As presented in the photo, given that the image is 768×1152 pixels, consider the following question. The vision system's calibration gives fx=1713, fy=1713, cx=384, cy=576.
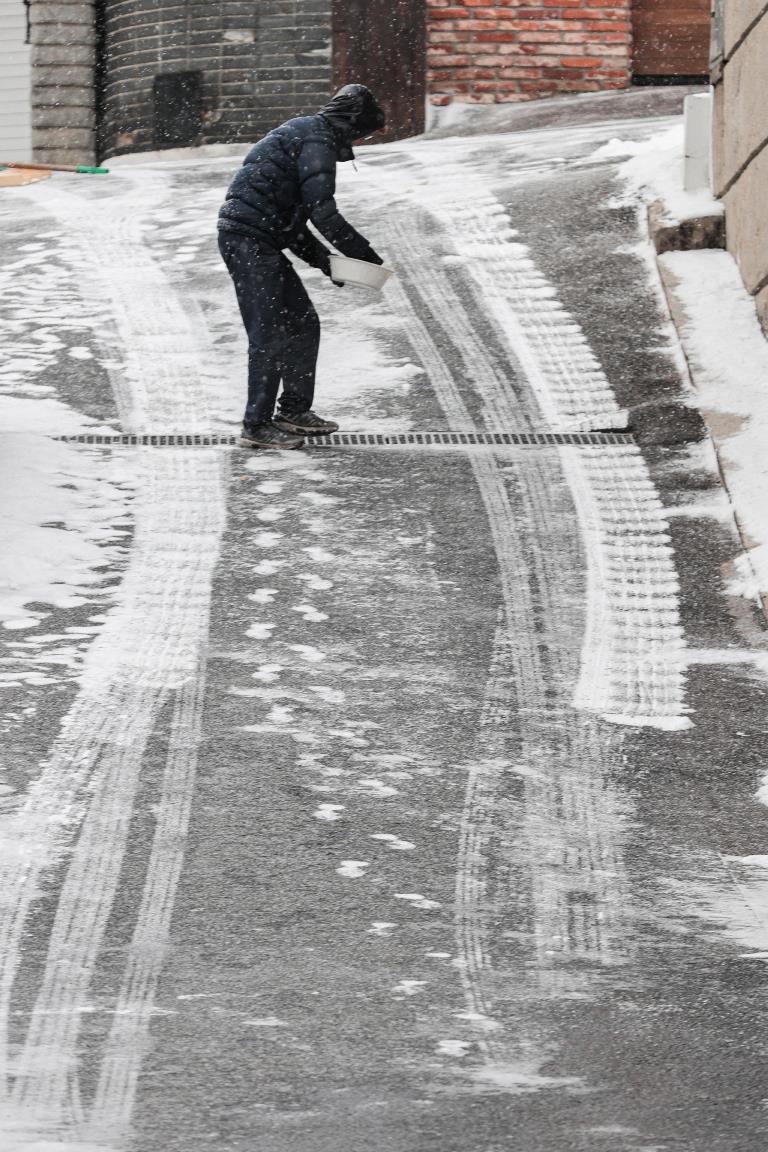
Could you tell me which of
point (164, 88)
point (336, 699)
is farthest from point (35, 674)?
point (164, 88)

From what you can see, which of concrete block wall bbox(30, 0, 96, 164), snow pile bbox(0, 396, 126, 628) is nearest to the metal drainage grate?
snow pile bbox(0, 396, 126, 628)

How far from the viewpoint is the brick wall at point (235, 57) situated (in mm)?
16406

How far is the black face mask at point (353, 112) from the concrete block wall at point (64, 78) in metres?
12.0

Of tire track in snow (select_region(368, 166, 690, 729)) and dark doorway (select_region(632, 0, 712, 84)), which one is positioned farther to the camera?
dark doorway (select_region(632, 0, 712, 84))

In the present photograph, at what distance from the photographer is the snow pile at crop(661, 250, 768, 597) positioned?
6262 millimetres

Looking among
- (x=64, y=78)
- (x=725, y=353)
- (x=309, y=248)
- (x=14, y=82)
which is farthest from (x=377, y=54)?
(x=309, y=248)

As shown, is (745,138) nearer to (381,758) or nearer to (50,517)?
(50,517)

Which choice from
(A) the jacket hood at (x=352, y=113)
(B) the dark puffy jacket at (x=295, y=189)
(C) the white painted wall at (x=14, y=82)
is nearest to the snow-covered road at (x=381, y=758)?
(B) the dark puffy jacket at (x=295, y=189)

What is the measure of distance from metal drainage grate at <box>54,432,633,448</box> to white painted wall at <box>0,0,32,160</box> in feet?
39.9

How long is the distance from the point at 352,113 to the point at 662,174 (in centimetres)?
421

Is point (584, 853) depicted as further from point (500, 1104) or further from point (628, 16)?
point (628, 16)

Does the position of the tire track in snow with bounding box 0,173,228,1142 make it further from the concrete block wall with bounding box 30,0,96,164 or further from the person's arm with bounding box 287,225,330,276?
the concrete block wall with bounding box 30,0,96,164

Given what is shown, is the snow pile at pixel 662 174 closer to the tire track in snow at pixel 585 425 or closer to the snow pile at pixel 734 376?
A: the snow pile at pixel 734 376

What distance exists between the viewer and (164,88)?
17.0 m
